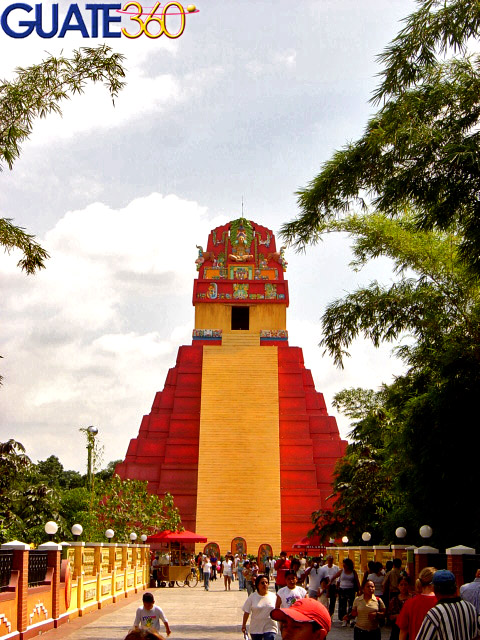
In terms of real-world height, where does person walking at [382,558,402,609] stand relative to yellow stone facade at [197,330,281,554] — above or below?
below

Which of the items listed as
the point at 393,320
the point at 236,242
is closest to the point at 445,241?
the point at 393,320

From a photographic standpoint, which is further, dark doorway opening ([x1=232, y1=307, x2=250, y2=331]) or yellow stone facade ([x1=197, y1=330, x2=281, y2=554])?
dark doorway opening ([x1=232, y1=307, x2=250, y2=331])

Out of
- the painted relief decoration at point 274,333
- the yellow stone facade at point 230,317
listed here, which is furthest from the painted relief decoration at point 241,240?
the painted relief decoration at point 274,333

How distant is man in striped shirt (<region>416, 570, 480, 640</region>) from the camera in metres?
5.32

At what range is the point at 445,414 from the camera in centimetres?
1552

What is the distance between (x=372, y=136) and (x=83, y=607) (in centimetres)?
1145

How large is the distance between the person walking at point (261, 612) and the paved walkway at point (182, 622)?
452 centimetres

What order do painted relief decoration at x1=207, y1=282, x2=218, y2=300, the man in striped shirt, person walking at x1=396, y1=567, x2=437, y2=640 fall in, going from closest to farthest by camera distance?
the man in striped shirt < person walking at x1=396, y1=567, x2=437, y2=640 < painted relief decoration at x1=207, y1=282, x2=218, y2=300

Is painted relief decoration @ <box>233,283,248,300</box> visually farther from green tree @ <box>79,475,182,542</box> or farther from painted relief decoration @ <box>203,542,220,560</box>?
green tree @ <box>79,475,182,542</box>

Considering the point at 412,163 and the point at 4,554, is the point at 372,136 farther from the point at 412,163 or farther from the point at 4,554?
the point at 4,554

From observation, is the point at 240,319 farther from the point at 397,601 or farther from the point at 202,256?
the point at 397,601

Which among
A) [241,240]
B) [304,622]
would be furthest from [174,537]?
[304,622]

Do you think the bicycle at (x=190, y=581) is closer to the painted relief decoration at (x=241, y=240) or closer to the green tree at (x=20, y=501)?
the green tree at (x=20, y=501)

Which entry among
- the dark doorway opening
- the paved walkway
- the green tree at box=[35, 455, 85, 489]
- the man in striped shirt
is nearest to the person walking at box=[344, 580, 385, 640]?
the man in striped shirt
